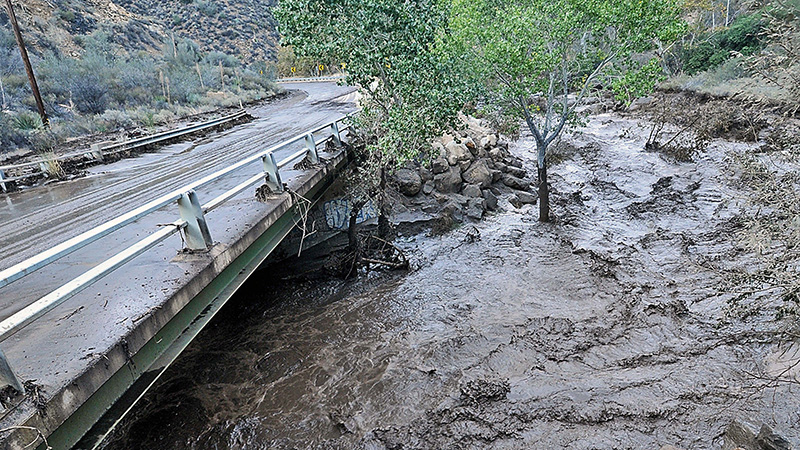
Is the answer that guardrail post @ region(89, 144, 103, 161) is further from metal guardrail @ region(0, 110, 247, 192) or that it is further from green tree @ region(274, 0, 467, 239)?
green tree @ region(274, 0, 467, 239)

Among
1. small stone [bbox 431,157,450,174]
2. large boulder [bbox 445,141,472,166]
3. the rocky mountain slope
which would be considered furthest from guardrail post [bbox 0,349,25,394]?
the rocky mountain slope

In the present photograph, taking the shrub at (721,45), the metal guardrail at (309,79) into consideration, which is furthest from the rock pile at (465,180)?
the metal guardrail at (309,79)

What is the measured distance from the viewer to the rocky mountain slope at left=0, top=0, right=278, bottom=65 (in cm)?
3338

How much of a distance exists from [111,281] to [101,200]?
5356 millimetres

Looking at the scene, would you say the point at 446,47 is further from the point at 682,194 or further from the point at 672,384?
the point at 682,194

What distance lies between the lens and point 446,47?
11312 mm

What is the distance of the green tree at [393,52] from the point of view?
35.1ft

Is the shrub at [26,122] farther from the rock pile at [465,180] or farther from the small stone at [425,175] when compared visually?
the small stone at [425,175]

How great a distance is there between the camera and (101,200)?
9.66m

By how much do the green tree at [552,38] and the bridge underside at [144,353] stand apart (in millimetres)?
7073

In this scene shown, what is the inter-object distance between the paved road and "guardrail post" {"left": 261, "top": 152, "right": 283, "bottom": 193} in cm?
159

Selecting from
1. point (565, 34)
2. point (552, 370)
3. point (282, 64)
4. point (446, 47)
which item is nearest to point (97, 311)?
point (552, 370)

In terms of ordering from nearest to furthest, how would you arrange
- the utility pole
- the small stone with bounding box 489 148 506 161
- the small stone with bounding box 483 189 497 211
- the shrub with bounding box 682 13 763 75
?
1. the small stone with bounding box 483 189 497 211
2. the small stone with bounding box 489 148 506 161
3. the utility pole
4. the shrub with bounding box 682 13 763 75

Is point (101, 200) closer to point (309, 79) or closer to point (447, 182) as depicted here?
point (447, 182)
